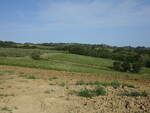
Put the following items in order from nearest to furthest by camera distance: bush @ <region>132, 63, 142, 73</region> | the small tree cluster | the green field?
the green field
bush @ <region>132, 63, 142, 73</region>
the small tree cluster

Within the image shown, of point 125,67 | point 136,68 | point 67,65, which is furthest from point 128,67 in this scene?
point 67,65

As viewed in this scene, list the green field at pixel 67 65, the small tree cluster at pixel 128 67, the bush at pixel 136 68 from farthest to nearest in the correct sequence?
the small tree cluster at pixel 128 67
the bush at pixel 136 68
the green field at pixel 67 65

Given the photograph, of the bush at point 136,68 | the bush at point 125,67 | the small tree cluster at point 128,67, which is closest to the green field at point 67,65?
the bush at point 136,68

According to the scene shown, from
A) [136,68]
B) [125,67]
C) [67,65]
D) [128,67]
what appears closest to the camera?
[67,65]

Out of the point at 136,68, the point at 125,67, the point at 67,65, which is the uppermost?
the point at 67,65

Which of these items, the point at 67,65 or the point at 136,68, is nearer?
the point at 67,65

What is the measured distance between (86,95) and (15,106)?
2981mm

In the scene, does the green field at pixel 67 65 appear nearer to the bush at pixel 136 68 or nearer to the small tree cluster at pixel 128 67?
the bush at pixel 136 68

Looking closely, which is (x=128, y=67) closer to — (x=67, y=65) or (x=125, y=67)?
(x=125, y=67)

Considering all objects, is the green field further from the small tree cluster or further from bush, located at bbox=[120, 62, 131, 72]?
bush, located at bbox=[120, 62, 131, 72]

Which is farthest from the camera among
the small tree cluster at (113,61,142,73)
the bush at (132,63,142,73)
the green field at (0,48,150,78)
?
the small tree cluster at (113,61,142,73)

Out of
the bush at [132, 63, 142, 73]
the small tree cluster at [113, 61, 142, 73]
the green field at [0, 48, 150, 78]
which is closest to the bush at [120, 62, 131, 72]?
the small tree cluster at [113, 61, 142, 73]

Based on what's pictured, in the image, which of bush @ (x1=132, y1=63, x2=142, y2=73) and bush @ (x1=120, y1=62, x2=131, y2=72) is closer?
bush @ (x1=132, y1=63, x2=142, y2=73)

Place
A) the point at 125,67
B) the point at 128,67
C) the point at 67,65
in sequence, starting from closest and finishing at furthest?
the point at 67,65 < the point at 128,67 < the point at 125,67
